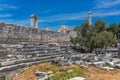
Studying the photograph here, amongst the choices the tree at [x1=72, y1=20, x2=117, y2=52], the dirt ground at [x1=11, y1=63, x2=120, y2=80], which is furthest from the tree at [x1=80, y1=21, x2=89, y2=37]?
the dirt ground at [x1=11, y1=63, x2=120, y2=80]

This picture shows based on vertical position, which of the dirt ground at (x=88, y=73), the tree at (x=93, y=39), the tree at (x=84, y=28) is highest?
the tree at (x=84, y=28)

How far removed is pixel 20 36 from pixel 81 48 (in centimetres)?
846

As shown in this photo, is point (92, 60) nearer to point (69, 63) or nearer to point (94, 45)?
point (69, 63)

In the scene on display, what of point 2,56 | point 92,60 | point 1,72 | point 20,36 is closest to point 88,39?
point 20,36

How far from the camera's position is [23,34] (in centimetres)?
1827

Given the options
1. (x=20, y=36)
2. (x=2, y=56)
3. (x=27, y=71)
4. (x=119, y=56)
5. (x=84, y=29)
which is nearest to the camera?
(x=27, y=71)

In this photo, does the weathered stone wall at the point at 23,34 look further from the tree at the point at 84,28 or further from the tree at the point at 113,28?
the tree at the point at 113,28

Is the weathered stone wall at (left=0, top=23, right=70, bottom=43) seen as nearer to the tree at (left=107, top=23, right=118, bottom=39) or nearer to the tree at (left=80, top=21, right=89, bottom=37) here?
the tree at (left=80, top=21, right=89, bottom=37)

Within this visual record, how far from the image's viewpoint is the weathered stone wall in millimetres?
16016

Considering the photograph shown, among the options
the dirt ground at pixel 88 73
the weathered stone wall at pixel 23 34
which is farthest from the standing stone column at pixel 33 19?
the dirt ground at pixel 88 73

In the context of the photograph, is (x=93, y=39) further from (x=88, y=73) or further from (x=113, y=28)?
(x=113, y=28)

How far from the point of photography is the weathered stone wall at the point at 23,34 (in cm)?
1602

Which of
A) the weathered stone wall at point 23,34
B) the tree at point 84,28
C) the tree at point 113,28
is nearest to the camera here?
the weathered stone wall at point 23,34

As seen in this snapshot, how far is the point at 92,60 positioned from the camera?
13.2m
